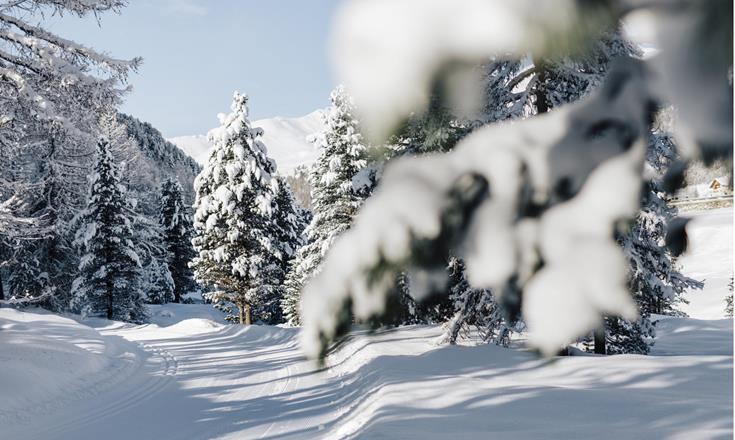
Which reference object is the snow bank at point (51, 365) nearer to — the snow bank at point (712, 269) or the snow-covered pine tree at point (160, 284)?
the snow-covered pine tree at point (160, 284)

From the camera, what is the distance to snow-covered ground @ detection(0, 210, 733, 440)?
5.98 metres

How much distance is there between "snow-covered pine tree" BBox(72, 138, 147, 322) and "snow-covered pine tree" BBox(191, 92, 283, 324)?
654 centimetres

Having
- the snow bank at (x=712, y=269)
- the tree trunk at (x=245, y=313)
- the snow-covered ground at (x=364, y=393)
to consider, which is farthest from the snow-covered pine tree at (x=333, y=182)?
the snow bank at (x=712, y=269)

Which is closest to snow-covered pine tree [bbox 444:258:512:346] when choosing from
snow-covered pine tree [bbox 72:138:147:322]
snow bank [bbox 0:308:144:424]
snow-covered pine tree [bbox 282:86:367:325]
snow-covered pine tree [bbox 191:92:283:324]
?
snow-covered pine tree [bbox 282:86:367:325]

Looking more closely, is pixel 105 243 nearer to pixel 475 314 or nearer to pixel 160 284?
pixel 160 284

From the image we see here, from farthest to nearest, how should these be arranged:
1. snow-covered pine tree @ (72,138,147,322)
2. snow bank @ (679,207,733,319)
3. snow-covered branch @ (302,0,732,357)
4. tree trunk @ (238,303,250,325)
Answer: snow bank @ (679,207,733,319), snow-covered pine tree @ (72,138,147,322), tree trunk @ (238,303,250,325), snow-covered branch @ (302,0,732,357)

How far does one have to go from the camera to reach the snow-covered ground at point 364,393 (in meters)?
5.98

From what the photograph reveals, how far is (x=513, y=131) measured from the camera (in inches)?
27.8

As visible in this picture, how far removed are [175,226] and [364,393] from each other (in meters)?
36.7

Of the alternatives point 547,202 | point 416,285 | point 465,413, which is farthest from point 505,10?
point 465,413

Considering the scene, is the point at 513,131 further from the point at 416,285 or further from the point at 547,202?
the point at 416,285

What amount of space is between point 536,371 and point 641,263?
251 cm

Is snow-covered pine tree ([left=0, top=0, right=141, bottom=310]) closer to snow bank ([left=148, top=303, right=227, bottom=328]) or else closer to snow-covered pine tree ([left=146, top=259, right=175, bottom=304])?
snow bank ([left=148, top=303, right=227, bottom=328])

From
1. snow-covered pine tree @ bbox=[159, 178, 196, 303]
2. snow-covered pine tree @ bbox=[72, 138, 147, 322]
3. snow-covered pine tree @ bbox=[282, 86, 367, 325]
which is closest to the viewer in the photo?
snow-covered pine tree @ bbox=[282, 86, 367, 325]
